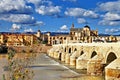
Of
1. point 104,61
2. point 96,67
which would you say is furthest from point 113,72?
point 96,67

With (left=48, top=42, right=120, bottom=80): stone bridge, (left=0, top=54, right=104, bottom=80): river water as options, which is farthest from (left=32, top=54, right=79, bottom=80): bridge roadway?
(left=48, top=42, right=120, bottom=80): stone bridge

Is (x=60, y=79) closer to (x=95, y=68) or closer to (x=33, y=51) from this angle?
(x=95, y=68)

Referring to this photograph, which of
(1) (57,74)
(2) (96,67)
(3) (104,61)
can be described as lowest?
(1) (57,74)

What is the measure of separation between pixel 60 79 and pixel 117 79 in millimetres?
5592

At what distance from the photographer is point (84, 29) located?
473 feet

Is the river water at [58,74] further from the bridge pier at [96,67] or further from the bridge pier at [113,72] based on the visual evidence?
the bridge pier at [113,72]

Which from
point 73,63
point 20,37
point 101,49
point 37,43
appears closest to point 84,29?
point 20,37

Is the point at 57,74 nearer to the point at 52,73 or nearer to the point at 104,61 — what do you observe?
the point at 52,73

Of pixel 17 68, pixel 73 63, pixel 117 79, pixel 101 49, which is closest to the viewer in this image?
pixel 17 68

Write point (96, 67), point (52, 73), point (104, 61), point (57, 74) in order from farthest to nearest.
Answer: point (52, 73)
point (57, 74)
point (96, 67)
point (104, 61)

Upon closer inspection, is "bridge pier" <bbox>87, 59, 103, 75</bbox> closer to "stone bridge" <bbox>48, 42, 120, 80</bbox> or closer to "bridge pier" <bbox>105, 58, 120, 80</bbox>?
"stone bridge" <bbox>48, 42, 120, 80</bbox>

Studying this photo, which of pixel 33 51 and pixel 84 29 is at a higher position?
pixel 84 29

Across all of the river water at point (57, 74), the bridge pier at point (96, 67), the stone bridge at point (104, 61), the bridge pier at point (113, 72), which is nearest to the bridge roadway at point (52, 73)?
the river water at point (57, 74)

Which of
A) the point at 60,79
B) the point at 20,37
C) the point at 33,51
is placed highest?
the point at 20,37
